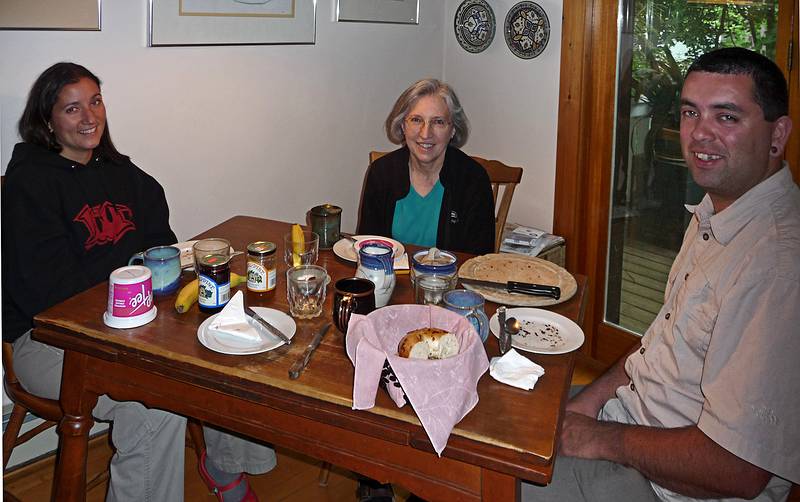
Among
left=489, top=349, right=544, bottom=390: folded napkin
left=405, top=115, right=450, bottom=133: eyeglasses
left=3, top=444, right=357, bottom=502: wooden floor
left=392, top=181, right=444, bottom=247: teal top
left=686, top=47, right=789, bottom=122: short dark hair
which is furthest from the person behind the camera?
left=392, top=181, right=444, bottom=247: teal top

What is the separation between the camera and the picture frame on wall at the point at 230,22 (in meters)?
2.37

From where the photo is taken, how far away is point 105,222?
2113 mm

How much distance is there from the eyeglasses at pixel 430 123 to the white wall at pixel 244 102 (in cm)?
74

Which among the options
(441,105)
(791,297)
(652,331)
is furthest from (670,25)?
(791,297)

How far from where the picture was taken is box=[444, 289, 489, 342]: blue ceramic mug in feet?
4.56

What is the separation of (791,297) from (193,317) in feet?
3.87

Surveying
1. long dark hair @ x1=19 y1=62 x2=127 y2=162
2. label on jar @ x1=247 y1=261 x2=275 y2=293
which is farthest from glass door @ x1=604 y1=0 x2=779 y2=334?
long dark hair @ x1=19 y1=62 x2=127 y2=162

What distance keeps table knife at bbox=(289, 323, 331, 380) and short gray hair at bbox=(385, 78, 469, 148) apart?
114 centimetres

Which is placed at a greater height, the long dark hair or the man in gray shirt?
the long dark hair

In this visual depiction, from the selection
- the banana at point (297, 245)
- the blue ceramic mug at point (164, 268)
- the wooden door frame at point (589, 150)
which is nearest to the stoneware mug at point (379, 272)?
the banana at point (297, 245)

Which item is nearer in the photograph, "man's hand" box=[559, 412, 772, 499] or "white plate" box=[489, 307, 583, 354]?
"man's hand" box=[559, 412, 772, 499]

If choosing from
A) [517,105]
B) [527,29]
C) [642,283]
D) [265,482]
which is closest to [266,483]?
[265,482]

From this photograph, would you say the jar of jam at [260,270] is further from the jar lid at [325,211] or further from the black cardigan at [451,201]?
the black cardigan at [451,201]

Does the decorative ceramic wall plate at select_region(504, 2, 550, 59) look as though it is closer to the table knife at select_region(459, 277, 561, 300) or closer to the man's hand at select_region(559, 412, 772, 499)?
the table knife at select_region(459, 277, 561, 300)
